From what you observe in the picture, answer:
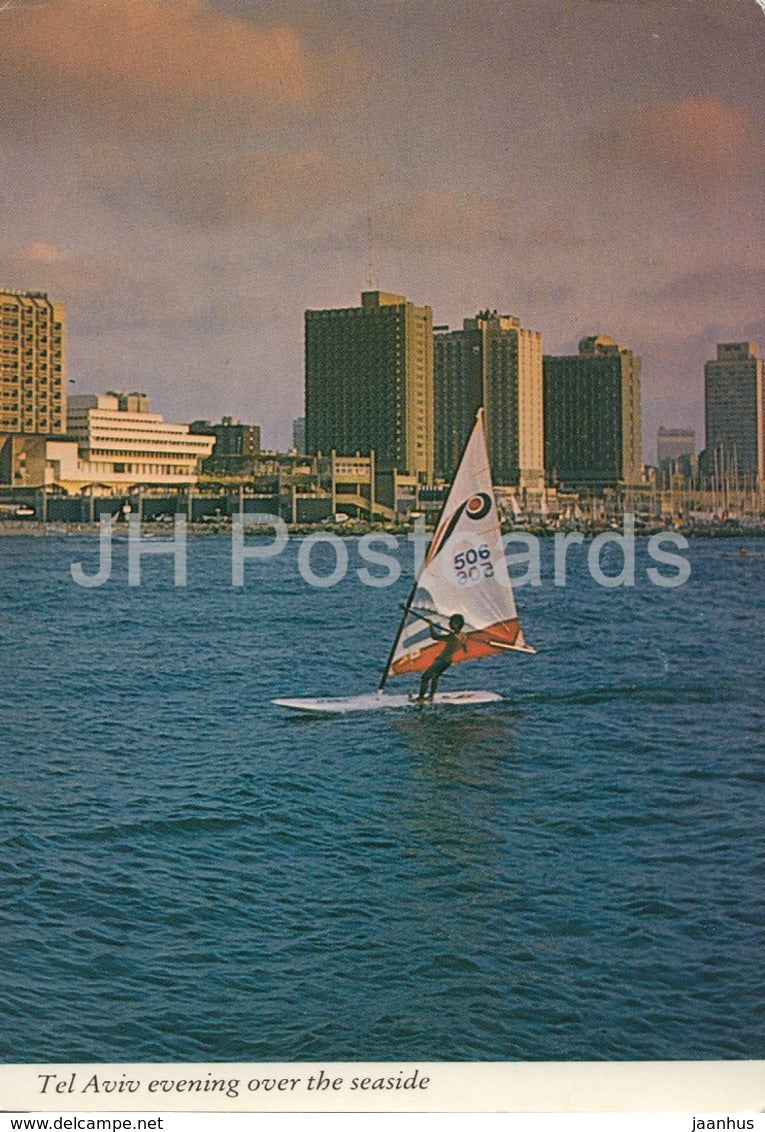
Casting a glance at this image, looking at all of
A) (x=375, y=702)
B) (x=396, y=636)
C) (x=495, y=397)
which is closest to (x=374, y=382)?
(x=495, y=397)

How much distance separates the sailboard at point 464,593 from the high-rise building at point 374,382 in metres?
0.24

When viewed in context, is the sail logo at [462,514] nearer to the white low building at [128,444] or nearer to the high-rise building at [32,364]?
the white low building at [128,444]

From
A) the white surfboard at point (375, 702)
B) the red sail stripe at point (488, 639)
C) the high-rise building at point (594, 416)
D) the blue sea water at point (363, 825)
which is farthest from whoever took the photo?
the red sail stripe at point (488, 639)

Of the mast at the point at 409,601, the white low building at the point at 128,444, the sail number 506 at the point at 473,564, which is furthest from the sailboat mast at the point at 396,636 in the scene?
the white low building at the point at 128,444

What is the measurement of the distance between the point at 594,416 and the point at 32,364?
2.68 m

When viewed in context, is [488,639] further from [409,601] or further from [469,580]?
[409,601]

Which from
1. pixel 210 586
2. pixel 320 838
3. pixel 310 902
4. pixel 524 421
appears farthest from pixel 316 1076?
pixel 524 421

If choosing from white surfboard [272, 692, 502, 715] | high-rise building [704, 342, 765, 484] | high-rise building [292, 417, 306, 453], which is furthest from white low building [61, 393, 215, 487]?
high-rise building [704, 342, 765, 484]

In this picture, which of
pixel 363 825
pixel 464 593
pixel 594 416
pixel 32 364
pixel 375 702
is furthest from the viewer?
pixel 464 593

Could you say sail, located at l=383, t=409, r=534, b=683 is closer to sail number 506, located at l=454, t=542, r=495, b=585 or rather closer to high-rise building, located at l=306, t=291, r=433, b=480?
sail number 506, located at l=454, t=542, r=495, b=585

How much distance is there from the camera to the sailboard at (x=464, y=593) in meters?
6.30

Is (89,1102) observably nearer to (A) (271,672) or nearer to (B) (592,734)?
(A) (271,672)

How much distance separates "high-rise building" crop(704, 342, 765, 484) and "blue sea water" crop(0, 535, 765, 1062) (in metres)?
0.56

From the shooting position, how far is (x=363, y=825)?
17.6 feet
